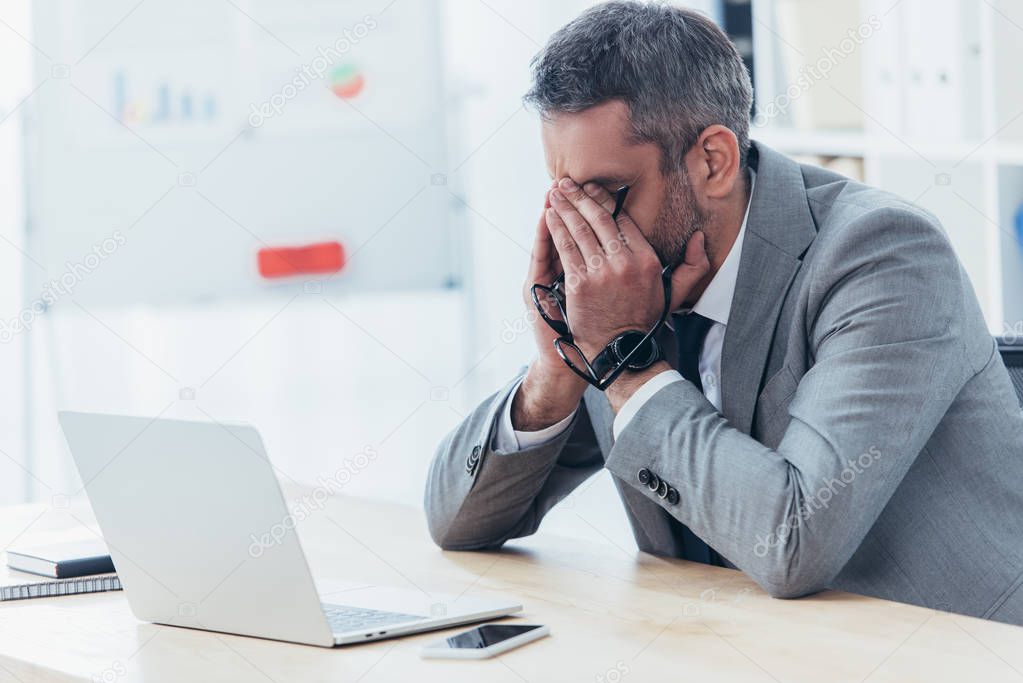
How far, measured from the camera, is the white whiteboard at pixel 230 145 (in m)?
2.89

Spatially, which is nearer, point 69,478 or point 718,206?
point 718,206

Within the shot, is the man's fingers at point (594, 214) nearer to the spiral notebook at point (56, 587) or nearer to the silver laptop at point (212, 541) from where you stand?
the silver laptop at point (212, 541)

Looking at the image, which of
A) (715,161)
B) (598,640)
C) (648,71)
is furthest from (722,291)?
(598,640)

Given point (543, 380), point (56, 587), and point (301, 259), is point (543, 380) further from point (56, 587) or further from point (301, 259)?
point (301, 259)

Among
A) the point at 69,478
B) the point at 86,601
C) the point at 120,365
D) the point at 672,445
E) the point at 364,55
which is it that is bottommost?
the point at 69,478

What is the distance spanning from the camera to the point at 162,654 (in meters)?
1.04

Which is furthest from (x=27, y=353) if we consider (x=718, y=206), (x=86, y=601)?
(x=718, y=206)

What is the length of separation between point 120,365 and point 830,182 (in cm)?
258

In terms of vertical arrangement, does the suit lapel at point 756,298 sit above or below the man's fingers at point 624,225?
below

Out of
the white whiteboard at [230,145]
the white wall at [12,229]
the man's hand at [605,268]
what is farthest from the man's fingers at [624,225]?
the white wall at [12,229]

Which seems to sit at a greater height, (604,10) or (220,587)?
(604,10)

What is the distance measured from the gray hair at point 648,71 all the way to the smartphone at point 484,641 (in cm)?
62

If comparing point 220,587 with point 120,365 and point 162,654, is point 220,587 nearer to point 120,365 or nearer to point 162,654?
point 162,654

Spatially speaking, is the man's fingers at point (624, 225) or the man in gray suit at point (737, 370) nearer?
the man in gray suit at point (737, 370)
